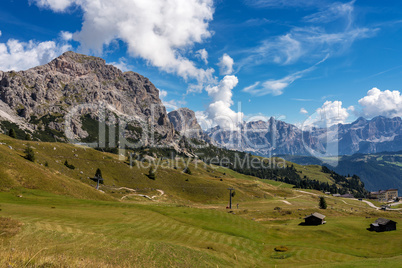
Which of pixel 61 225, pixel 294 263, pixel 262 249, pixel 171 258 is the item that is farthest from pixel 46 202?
pixel 294 263

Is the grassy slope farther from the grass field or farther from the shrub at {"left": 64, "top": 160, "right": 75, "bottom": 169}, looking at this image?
the shrub at {"left": 64, "top": 160, "right": 75, "bottom": 169}

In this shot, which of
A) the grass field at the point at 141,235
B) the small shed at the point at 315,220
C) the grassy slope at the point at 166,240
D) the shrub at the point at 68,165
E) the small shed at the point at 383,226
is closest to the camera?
the grassy slope at the point at 166,240

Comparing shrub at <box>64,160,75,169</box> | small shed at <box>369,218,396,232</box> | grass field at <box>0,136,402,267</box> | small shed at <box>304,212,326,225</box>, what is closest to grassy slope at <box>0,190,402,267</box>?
grass field at <box>0,136,402,267</box>

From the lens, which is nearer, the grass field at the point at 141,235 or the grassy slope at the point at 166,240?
the grassy slope at the point at 166,240

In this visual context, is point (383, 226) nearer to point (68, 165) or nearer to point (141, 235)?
point (141, 235)

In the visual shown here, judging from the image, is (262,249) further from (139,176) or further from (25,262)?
(139,176)

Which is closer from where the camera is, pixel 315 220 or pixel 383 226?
pixel 383 226

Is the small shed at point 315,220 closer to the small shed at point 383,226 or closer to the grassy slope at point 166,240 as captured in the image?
the grassy slope at point 166,240

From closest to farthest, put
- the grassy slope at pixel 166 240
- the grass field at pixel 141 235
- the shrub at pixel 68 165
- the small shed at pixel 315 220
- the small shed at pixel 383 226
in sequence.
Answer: the grassy slope at pixel 166 240, the grass field at pixel 141 235, the small shed at pixel 383 226, the small shed at pixel 315 220, the shrub at pixel 68 165

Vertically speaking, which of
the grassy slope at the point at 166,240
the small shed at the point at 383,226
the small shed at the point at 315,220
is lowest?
the small shed at the point at 315,220

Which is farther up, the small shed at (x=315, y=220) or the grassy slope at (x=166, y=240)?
the grassy slope at (x=166, y=240)

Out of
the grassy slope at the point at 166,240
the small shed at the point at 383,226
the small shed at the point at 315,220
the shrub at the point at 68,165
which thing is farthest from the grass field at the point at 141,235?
the small shed at the point at 315,220

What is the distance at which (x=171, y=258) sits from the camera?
A: 79.4 feet

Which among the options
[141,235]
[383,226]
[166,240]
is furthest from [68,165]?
[383,226]
